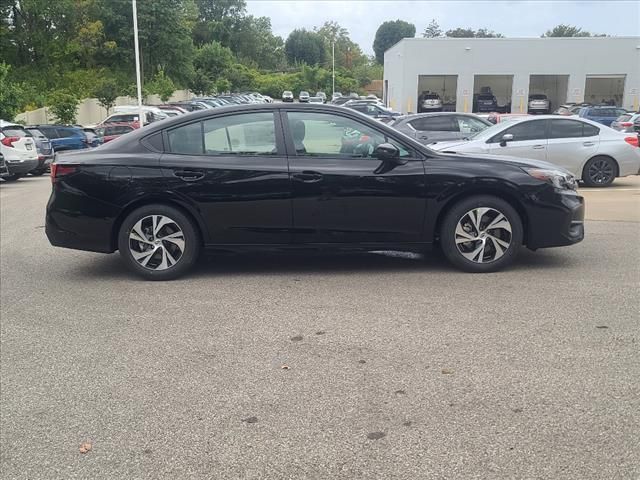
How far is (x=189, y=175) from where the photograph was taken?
606 cm

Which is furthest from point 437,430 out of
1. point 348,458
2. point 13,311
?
point 13,311

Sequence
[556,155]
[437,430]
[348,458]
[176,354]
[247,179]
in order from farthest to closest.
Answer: [556,155]
[247,179]
[176,354]
[437,430]
[348,458]

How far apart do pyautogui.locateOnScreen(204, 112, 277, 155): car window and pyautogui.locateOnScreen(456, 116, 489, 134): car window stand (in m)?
11.2

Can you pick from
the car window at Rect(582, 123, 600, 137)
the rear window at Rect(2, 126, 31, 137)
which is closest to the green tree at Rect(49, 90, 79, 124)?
the rear window at Rect(2, 126, 31, 137)

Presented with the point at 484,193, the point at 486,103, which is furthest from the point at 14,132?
the point at 486,103

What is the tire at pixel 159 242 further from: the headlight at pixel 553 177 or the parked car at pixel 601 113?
the parked car at pixel 601 113

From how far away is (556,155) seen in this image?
1264 centimetres

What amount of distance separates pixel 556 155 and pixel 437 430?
412 inches

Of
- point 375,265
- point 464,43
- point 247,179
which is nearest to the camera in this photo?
point 247,179

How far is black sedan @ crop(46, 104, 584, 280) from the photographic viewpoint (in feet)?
19.9

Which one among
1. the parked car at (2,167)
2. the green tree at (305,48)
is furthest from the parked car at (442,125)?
the green tree at (305,48)

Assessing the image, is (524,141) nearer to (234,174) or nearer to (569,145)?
(569,145)

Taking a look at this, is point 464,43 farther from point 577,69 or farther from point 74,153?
point 74,153

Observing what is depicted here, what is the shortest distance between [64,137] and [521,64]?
3398 cm
